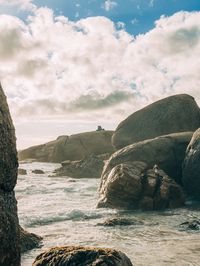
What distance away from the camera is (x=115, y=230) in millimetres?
12672

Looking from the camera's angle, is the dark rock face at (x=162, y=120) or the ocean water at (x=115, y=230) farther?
the dark rock face at (x=162, y=120)

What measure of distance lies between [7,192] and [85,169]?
3060cm

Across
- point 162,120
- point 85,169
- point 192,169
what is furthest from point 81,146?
point 192,169

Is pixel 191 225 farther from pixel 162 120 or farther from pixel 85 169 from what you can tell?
pixel 85 169

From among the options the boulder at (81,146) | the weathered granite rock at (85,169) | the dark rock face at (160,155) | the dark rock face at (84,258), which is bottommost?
the dark rock face at (84,258)

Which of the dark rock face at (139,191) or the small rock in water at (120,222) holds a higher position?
the dark rock face at (139,191)

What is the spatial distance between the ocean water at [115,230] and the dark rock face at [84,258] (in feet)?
6.78

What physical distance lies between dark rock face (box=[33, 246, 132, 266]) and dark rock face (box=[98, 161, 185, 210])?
403 inches

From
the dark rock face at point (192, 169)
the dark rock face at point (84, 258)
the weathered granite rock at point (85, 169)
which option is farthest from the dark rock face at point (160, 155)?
the weathered granite rock at point (85, 169)

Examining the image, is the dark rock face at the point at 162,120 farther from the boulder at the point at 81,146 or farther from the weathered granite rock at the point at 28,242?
the boulder at the point at 81,146

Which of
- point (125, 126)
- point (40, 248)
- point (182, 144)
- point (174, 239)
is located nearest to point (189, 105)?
point (125, 126)

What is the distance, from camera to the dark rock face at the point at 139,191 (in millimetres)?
17094

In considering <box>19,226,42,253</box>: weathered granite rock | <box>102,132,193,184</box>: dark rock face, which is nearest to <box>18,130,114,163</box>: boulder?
<box>102,132,193,184</box>: dark rock face

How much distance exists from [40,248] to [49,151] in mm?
52898
